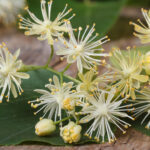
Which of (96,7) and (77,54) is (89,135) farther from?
(96,7)

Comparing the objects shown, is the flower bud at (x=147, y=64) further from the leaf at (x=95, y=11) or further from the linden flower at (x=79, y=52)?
the leaf at (x=95, y=11)

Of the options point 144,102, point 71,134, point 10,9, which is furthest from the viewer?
point 10,9

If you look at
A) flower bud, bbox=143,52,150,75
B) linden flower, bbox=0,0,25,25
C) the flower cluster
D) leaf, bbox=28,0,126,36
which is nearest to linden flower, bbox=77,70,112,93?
the flower cluster

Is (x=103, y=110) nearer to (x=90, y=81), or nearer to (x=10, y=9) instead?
(x=90, y=81)

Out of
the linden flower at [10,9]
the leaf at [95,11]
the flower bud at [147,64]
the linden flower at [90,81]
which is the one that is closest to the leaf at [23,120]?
the linden flower at [90,81]

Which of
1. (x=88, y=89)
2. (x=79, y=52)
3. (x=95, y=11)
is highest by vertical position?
(x=95, y=11)

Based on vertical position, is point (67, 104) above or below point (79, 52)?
below

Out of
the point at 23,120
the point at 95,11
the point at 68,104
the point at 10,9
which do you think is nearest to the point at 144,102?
the point at 68,104
